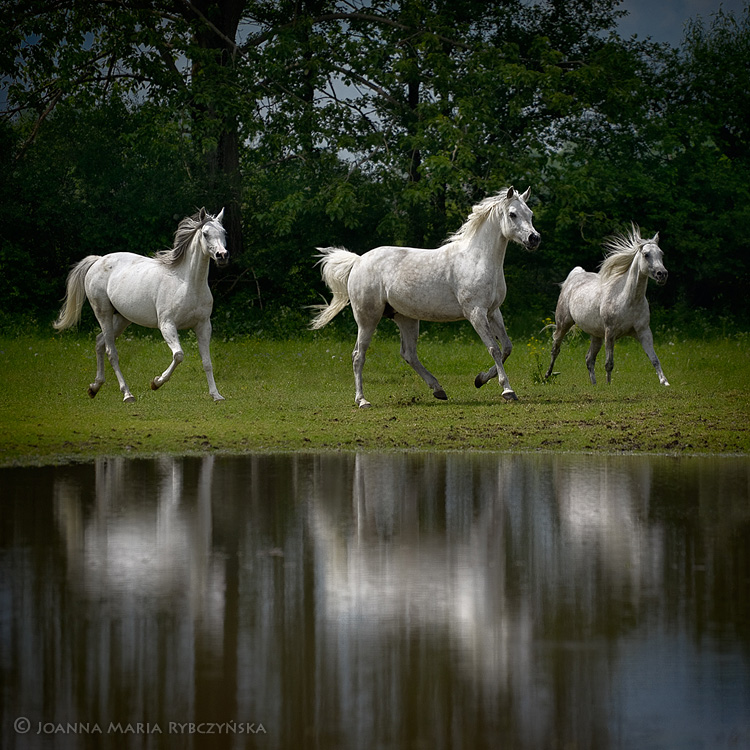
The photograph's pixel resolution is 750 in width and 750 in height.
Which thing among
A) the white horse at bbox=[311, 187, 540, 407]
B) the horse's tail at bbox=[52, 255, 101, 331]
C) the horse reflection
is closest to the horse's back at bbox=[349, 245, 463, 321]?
the white horse at bbox=[311, 187, 540, 407]

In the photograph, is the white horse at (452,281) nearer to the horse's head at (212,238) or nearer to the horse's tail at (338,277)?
the horse's tail at (338,277)

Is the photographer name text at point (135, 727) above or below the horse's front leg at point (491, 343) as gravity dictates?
below

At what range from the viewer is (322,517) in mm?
7398

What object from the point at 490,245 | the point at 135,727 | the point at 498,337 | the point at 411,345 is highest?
the point at 490,245

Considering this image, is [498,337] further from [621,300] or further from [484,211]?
[621,300]

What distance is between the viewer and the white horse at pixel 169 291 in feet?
49.5

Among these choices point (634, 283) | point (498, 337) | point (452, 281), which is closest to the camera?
point (452, 281)

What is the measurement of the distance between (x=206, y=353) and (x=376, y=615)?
10.2 m

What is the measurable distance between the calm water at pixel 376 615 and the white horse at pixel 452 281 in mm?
6227

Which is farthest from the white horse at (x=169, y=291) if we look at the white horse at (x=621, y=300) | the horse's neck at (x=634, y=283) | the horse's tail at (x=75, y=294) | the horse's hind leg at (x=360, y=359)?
the horse's neck at (x=634, y=283)

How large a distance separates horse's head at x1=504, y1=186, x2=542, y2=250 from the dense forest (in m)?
11.1

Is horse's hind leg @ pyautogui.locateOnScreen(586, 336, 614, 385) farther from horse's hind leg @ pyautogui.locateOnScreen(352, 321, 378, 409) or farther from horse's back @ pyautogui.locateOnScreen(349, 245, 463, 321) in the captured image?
horse's hind leg @ pyautogui.locateOnScreen(352, 321, 378, 409)

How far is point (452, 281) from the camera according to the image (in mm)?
14836

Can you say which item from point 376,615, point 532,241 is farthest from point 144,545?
point 532,241
